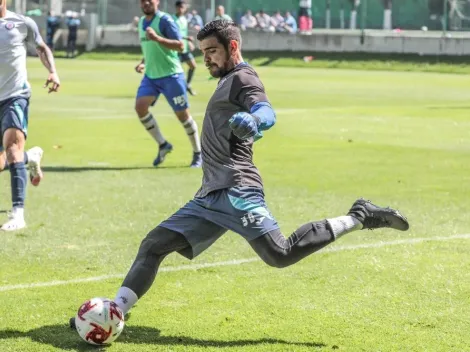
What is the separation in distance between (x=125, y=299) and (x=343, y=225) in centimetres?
141

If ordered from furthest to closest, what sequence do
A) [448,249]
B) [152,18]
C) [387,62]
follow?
Answer: [387,62] < [152,18] < [448,249]

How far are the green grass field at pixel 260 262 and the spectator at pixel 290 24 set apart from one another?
29.1 m

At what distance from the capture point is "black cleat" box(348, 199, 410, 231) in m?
6.94

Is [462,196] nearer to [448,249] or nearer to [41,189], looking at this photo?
[448,249]

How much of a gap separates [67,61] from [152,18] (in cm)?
3424

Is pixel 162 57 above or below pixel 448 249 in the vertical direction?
above

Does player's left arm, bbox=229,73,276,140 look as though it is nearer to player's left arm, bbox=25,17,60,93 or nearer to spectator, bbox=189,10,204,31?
player's left arm, bbox=25,17,60,93

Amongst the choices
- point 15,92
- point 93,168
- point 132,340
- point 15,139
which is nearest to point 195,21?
point 93,168

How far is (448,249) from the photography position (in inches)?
353

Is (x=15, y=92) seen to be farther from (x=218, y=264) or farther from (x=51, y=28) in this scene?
(x=51, y=28)

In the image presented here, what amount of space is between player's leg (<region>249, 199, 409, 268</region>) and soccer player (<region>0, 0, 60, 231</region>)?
407 cm

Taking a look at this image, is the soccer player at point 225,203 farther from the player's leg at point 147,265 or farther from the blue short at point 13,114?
the blue short at point 13,114

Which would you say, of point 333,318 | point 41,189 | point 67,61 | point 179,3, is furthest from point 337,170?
point 67,61

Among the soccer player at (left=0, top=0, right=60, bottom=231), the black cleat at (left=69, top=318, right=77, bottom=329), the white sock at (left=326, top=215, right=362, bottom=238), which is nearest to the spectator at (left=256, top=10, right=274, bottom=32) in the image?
the soccer player at (left=0, top=0, right=60, bottom=231)
